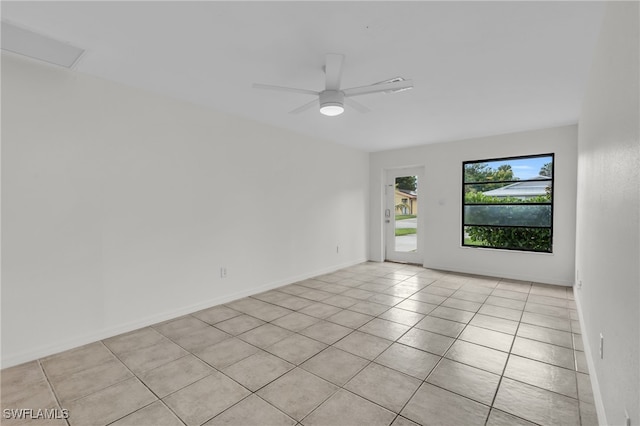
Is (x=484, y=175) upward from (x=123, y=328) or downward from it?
upward

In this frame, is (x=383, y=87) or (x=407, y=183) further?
(x=407, y=183)

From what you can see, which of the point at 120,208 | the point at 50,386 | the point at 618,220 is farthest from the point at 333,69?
the point at 50,386

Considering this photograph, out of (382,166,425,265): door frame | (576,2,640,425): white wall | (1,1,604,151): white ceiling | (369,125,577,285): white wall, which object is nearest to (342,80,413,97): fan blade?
(1,1,604,151): white ceiling

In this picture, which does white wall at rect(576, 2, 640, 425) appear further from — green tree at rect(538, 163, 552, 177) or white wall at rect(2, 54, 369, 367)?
white wall at rect(2, 54, 369, 367)

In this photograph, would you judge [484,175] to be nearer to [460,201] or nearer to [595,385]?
[460,201]

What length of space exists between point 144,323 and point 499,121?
17.3ft

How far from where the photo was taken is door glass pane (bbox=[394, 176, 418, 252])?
6.24 meters

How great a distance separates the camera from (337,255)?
585 cm

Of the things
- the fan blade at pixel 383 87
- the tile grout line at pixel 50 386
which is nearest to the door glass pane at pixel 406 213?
the fan blade at pixel 383 87

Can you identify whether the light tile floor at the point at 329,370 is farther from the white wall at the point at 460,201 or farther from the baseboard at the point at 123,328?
the white wall at the point at 460,201

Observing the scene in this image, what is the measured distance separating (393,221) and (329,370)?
15.4 ft

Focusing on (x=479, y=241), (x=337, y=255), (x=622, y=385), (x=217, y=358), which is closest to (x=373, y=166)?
(x=337, y=255)

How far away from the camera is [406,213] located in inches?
251

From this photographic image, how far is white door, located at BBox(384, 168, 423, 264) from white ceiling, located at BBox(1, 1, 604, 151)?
9.08 ft
